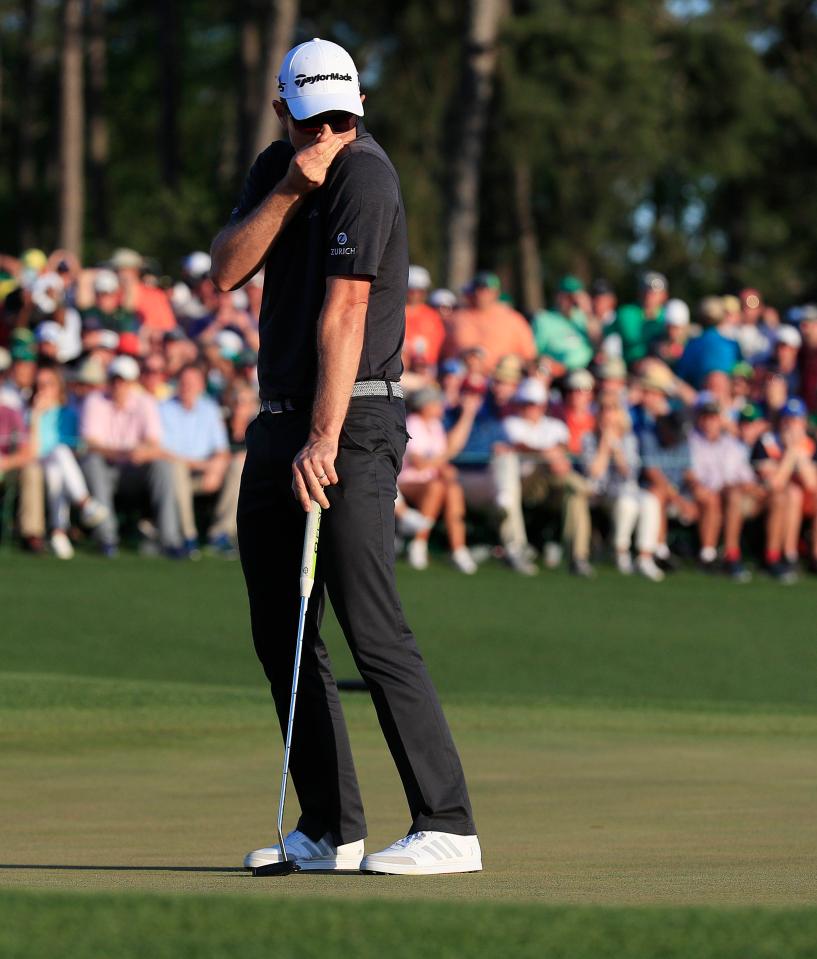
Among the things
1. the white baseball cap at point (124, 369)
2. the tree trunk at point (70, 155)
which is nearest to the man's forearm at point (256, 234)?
the white baseball cap at point (124, 369)

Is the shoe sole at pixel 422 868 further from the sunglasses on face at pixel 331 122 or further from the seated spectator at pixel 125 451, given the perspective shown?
the seated spectator at pixel 125 451

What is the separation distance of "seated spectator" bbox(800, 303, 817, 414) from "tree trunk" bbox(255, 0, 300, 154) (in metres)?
8.50

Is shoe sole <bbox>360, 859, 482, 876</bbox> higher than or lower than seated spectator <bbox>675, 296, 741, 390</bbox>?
lower

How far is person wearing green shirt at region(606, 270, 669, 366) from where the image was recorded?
19375 mm

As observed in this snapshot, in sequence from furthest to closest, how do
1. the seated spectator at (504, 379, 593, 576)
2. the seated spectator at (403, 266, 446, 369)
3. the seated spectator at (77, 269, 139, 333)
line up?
the seated spectator at (77, 269, 139, 333) < the seated spectator at (403, 266, 446, 369) < the seated spectator at (504, 379, 593, 576)

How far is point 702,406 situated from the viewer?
17672 millimetres

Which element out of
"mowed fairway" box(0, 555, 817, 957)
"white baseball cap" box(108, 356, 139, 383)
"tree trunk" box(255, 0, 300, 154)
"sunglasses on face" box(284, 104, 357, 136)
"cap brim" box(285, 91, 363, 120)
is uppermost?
"tree trunk" box(255, 0, 300, 154)

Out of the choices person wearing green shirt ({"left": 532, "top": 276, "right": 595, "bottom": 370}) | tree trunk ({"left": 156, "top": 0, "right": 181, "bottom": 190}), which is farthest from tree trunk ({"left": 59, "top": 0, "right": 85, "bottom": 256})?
person wearing green shirt ({"left": 532, "top": 276, "right": 595, "bottom": 370})

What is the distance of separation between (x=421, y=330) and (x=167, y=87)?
83.4 ft

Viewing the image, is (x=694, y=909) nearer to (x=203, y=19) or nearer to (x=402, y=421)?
(x=402, y=421)

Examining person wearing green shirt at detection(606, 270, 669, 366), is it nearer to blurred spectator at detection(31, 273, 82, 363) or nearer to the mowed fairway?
the mowed fairway

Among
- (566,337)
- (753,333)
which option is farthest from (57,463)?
(753,333)

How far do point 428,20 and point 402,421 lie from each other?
25819mm

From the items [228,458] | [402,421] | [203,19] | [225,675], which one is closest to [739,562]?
[228,458]
